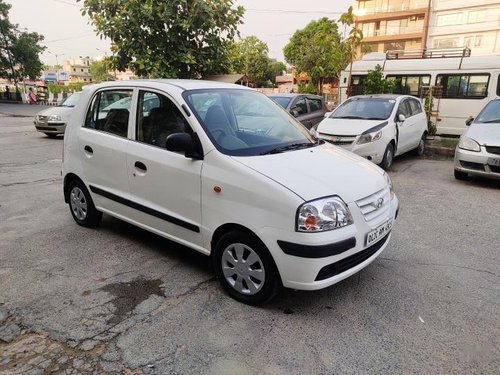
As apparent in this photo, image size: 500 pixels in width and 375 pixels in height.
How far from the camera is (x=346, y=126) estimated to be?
320 inches

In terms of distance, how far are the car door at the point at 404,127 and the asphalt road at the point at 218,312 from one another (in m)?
3.89

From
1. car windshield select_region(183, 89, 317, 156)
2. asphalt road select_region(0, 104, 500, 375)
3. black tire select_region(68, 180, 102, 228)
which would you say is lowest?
asphalt road select_region(0, 104, 500, 375)

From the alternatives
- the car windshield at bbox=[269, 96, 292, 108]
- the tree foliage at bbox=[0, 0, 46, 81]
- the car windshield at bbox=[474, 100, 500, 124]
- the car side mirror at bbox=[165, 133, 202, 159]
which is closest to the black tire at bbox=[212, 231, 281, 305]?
the car side mirror at bbox=[165, 133, 202, 159]

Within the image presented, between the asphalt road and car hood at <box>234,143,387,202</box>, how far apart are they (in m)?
0.96

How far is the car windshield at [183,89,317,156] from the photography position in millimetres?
3391

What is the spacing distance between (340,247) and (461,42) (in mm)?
A: 49132

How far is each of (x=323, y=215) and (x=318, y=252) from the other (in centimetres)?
27

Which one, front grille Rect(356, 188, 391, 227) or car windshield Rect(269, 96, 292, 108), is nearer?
front grille Rect(356, 188, 391, 227)

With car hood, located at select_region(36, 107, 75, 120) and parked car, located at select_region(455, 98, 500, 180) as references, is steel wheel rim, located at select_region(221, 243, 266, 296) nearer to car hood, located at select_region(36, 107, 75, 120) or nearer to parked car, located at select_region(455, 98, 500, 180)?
parked car, located at select_region(455, 98, 500, 180)

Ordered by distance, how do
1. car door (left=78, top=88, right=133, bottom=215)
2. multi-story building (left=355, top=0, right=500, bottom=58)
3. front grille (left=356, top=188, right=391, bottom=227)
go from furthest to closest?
multi-story building (left=355, top=0, right=500, bottom=58), car door (left=78, top=88, right=133, bottom=215), front grille (left=356, top=188, right=391, bottom=227)

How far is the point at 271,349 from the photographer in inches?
105

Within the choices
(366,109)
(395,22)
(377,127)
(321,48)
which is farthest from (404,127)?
(395,22)

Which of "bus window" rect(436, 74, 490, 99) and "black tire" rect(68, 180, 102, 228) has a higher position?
"bus window" rect(436, 74, 490, 99)

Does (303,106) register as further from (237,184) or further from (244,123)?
(237,184)
